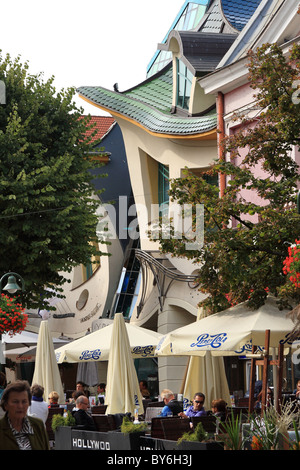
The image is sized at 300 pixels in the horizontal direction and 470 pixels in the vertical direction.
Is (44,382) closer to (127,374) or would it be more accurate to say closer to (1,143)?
(127,374)

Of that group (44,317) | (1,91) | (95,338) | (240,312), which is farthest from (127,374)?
(44,317)

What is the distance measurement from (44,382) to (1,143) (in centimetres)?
679

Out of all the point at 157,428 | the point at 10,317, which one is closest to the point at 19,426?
the point at 157,428

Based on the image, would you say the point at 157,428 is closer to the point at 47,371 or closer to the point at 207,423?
the point at 207,423

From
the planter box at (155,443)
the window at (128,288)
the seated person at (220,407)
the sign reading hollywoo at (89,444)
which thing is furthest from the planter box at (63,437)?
the window at (128,288)

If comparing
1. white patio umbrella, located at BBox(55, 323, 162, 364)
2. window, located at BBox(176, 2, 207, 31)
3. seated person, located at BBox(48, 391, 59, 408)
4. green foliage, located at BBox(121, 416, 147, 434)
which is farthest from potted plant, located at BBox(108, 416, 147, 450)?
window, located at BBox(176, 2, 207, 31)

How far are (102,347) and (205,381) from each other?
3866 millimetres

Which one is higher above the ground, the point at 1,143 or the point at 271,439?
the point at 1,143

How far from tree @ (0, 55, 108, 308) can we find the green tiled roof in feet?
13.9

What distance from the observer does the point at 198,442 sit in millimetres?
8898

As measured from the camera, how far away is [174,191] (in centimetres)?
1505

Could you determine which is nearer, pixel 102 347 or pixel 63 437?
pixel 63 437

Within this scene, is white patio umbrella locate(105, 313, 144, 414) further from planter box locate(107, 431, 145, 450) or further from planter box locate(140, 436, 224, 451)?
planter box locate(140, 436, 224, 451)

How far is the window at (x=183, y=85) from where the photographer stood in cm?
3023
